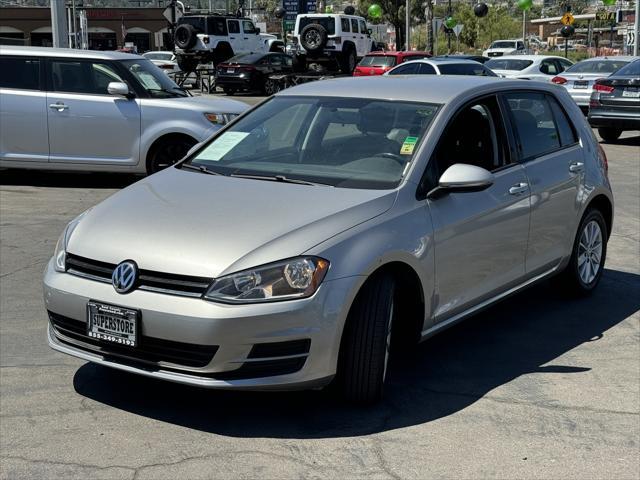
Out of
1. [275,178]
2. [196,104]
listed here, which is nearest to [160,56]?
[196,104]

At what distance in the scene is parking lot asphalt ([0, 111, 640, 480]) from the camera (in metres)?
4.26

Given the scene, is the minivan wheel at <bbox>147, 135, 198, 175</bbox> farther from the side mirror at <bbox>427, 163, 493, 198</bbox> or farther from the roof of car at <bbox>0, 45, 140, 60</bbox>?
the side mirror at <bbox>427, 163, 493, 198</bbox>

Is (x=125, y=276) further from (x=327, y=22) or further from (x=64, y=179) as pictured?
(x=327, y=22)

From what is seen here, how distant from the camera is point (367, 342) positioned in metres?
4.63

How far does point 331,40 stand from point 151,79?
26.2 meters

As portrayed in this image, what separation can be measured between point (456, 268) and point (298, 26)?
114 feet

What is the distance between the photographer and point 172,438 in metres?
4.52

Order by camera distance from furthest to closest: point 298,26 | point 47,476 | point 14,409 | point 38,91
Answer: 1. point 298,26
2. point 38,91
3. point 14,409
4. point 47,476

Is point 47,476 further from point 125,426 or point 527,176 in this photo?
point 527,176

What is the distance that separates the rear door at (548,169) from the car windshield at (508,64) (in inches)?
851

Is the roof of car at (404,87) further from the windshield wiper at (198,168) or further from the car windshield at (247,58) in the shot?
the car windshield at (247,58)

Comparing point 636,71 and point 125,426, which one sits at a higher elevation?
point 636,71

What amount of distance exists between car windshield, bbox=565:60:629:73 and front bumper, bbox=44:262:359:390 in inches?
797

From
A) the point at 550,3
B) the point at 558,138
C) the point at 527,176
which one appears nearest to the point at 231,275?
the point at 527,176
